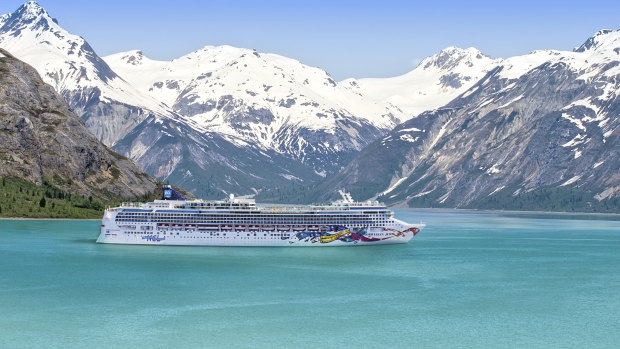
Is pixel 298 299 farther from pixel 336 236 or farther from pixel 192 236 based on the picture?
pixel 192 236

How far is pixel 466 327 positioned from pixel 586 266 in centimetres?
7224

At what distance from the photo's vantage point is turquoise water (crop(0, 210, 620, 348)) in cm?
9919

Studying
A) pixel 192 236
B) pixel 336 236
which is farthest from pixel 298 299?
pixel 192 236

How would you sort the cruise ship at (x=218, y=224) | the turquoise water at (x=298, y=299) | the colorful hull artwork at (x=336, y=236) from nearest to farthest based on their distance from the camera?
the turquoise water at (x=298, y=299), the cruise ship at (x=218, y=224), the colorful hull artwork at (x=336, y=236)

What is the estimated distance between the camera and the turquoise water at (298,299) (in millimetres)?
99188

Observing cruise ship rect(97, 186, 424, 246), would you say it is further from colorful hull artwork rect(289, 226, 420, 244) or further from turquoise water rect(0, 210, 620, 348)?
turquoise water rect(0, 210, 620, 348)

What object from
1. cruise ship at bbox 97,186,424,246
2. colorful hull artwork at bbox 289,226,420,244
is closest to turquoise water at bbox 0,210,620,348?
cruise ship at bbox 97,186,424,246

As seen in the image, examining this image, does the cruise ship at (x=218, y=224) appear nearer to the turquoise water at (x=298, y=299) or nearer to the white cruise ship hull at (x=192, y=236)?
the white cruise ship hull at (x=192, y=236)

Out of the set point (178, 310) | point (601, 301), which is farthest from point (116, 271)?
point (601, 301)

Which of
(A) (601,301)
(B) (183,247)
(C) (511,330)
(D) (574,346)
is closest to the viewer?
(D) (574,346)

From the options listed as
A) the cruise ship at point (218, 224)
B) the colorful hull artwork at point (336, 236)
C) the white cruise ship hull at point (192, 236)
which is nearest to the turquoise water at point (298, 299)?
the white cruise ship hull at point (192, 236)

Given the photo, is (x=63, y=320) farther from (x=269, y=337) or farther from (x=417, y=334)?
(x=417, y=334)

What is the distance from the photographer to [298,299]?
121812 millimetres

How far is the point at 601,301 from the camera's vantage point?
4929 inches
